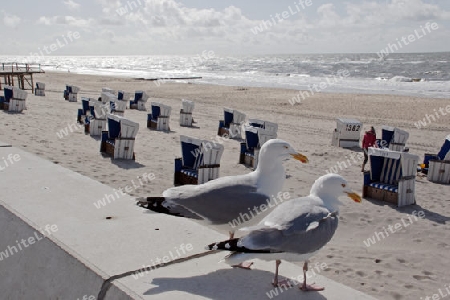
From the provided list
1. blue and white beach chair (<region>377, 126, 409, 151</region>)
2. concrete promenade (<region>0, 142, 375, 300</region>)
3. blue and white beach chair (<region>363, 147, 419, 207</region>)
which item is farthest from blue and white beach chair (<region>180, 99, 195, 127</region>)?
concrete promenade (<region>0, 142, 375, 300</region>)

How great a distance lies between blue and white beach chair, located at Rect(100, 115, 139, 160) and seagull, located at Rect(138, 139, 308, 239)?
7.10m

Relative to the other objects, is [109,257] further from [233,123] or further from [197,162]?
[233,123]

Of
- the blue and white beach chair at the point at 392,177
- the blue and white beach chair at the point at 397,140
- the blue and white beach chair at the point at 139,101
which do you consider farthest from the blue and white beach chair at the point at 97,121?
the blue and white beach chair at the point at 397,140

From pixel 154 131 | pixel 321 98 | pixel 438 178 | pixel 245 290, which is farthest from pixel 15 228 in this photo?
pixel 321 98

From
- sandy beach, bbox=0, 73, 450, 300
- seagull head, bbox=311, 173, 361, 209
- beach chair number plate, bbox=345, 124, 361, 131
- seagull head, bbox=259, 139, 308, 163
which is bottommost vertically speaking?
sandy beach, bbox=0, 73, 450, 300

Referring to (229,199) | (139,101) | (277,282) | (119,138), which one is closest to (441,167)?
(119,138)

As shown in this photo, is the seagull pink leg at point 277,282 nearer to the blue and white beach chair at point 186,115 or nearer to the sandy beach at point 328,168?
the sandy beach at point 328,168

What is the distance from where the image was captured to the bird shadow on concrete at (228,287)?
104 inches

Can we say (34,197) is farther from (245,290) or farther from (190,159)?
(190,159)

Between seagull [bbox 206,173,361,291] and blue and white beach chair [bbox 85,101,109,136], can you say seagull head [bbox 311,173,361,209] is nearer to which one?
seagull [bbox 206,173,361,291]

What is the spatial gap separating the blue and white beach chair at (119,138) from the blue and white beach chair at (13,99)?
763 cm

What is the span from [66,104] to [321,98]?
17.7 metres

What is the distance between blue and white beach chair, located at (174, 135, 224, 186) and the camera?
8.13 m

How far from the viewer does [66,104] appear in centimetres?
2125
